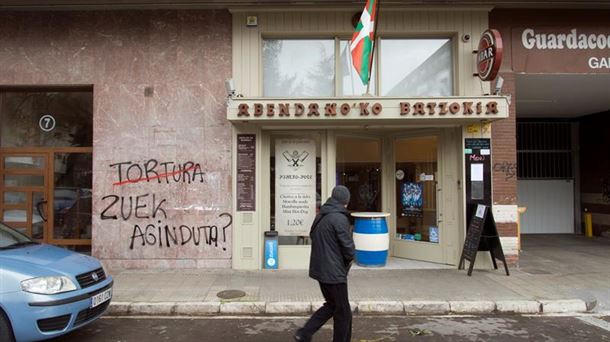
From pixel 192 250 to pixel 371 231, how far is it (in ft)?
11.5

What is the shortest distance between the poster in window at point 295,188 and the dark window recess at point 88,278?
4.19 m

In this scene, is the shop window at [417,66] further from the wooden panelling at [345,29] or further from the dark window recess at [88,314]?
the dark window recess at [88,314]

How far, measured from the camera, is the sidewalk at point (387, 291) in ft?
20.4

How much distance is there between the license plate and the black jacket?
2449mm

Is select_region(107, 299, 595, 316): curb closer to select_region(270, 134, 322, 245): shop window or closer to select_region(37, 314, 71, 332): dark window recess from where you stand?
select_region(37, 314, 71, 332): dark window recess

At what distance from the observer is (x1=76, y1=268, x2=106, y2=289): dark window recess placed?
4.74 m

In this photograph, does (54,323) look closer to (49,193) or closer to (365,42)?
(49,193)

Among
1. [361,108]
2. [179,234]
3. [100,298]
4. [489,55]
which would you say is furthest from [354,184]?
[100,298]

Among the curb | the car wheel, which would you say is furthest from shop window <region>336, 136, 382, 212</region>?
the car wheel

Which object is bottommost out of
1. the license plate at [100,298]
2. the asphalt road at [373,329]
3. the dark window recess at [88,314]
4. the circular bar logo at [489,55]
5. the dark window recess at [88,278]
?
the asphalt road at [373,329]

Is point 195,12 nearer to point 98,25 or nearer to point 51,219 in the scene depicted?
point 98,25

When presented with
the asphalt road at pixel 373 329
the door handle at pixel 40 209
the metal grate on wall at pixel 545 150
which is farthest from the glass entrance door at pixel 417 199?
the door handle at pixel 40 209

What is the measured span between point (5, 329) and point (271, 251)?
4814mm

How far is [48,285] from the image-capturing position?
441 centimetres
